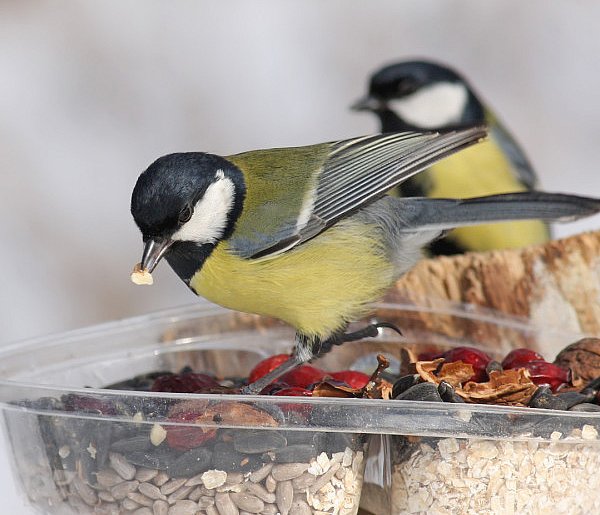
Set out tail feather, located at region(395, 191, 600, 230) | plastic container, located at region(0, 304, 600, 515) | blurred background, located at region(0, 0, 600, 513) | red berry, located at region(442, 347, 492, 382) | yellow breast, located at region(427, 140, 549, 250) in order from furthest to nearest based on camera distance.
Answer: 1. blurred background, located at region(0, 0, 600, 513)
2. yellow breast, located at region(427, 140, 549, 250)
3. tail feather, located at region(395, 191, 600, 230)
4. red berry, located at region(442, 347, 492, 382)
5. plastic container, located at region(0, 304, 600, 515)

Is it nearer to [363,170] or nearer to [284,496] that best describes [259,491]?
[284,496]

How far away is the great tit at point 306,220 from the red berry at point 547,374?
Result: 288mm

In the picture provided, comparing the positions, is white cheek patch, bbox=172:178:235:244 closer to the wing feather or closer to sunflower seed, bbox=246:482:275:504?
the wing feather

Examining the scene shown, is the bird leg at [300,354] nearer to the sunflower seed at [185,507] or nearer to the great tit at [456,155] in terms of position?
the sunflower seed at [185,507]

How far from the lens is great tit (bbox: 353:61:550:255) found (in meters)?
2.70

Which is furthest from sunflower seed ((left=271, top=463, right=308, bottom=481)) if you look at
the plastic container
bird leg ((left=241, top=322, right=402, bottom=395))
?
bird leg ((left=241, top=322, right=402, bottom=395))

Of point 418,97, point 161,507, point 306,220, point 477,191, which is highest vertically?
point 306,220

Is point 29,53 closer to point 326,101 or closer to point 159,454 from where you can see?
point 326,101

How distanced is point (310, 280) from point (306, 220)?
10 centimetres

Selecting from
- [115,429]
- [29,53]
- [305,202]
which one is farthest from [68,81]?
[115,429]

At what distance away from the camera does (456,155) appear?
2699 mm

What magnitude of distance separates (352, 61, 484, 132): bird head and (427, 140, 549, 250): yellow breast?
140 millimetres

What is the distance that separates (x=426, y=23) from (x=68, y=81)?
1420mm

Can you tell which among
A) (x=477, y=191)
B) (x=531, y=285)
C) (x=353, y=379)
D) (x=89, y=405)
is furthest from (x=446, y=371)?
(x=477, y=191)
